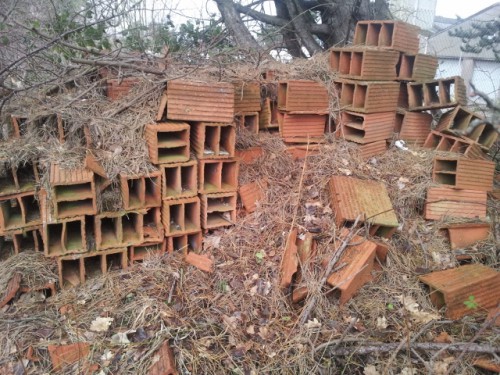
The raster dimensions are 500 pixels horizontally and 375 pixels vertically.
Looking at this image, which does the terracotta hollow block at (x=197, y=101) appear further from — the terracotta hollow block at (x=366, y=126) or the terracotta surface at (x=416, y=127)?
the terracotta surface at (x=416, y=127)

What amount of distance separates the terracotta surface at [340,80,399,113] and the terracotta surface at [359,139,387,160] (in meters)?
0.39

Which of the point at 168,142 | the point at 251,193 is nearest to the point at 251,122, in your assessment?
the point at 251,193

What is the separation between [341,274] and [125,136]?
7.29 ft

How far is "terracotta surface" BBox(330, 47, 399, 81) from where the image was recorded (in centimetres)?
466

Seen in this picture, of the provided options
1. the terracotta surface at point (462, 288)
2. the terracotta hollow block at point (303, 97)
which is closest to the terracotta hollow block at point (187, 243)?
the terracotta hollow block at point (303, 97)

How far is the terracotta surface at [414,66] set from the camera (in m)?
4.93

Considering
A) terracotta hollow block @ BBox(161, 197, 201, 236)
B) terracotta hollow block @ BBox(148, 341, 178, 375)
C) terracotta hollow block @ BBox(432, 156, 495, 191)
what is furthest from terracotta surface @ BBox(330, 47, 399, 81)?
terracotta hollow block @ BBox(148, 341, 178, 375)

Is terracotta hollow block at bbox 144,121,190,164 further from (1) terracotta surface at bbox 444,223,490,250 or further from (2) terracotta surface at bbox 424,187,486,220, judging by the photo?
(1) terracotta surface at bbox 444,223,490,250

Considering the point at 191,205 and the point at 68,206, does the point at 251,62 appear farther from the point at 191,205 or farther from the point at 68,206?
the point at 68,206

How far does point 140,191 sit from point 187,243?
2.39 ft

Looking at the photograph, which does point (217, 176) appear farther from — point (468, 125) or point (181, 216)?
point (468, 125)

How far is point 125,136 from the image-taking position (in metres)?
3.52

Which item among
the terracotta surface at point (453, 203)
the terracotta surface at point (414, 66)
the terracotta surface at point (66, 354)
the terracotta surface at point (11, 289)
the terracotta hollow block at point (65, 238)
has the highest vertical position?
the terracotta surface at point (414, 66)

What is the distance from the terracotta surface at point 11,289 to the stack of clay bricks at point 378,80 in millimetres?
3714
